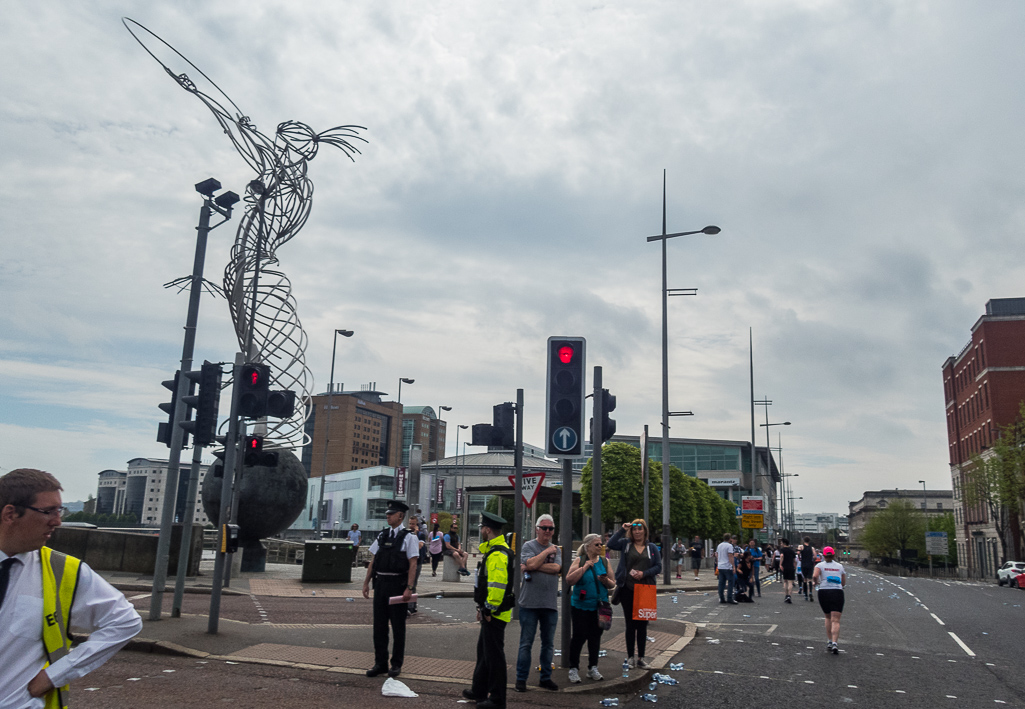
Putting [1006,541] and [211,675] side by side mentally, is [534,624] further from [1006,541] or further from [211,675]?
[1006,541]

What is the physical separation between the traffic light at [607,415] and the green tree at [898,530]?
319 ft

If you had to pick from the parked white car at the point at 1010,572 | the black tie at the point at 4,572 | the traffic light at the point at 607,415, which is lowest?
the parked white car at the point at 1010,572

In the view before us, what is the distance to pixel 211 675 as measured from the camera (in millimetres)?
8312

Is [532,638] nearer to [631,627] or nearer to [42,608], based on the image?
[631,627]

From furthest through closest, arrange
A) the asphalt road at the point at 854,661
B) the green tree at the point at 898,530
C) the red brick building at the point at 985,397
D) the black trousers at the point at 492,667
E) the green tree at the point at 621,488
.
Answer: the green tree at the point at 898,530 < the red brick building at the point at 985,397 < the green tree at the point at 621,488 < the asphalt road at the point at 854,661 < the black trousers at the point at 492,667

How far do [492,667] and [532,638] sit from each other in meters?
1.22

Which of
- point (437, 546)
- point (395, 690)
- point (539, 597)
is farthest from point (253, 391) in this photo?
point (437, 546)

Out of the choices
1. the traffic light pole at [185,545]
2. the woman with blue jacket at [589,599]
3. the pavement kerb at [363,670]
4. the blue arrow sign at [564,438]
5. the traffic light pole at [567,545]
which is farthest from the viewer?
the traffic light pole at [185,545]

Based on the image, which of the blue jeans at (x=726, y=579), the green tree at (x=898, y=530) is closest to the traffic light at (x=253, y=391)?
the blue jeans at (x=726, y=579)

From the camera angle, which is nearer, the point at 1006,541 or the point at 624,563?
the point at 624,563

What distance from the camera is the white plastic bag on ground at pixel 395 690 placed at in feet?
24.9

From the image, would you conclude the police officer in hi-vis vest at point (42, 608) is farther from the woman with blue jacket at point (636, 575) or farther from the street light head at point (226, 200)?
the street light head at point (226, 200)

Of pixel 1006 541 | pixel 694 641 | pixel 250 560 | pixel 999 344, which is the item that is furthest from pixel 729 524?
pixel 694 641

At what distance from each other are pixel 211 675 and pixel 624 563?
503 centimetres
